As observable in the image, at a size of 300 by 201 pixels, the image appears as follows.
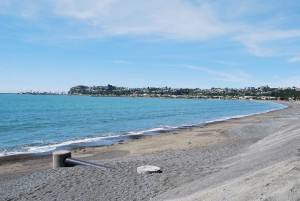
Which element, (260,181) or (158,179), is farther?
(158,179)

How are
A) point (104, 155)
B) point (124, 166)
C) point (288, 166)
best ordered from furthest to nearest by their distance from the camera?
point (104, 155) < point (124, 166) < point (288, 166)

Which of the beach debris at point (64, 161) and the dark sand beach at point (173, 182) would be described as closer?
the dark sand beach at point (173, 182)

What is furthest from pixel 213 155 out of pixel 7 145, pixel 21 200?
pixel 7 145

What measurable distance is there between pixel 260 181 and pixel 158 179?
495cm

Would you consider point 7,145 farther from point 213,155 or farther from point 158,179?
point 158,179

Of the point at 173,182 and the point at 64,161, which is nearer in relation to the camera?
the point at 173,182

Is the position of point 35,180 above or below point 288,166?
below

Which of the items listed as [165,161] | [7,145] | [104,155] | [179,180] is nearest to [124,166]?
[165,161]

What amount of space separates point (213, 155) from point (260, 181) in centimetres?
1014

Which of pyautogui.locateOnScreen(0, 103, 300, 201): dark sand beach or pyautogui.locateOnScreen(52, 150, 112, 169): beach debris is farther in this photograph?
pyautogui.locateOnScreen(52, 150, 112, 169): beach debris

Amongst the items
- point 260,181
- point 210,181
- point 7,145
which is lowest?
point 7,145

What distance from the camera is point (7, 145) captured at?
94.2ft

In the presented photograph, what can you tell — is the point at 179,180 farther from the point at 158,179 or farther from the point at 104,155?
the point at 104,155

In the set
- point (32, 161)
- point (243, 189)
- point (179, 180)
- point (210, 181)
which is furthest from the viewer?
point (32, 161)
